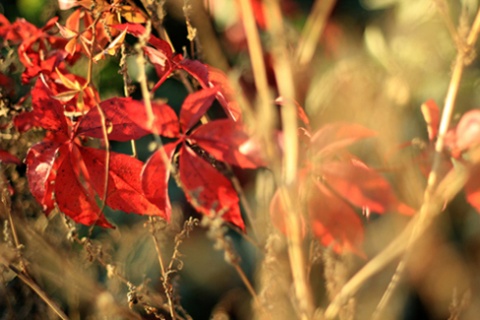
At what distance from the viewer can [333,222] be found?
2.48ft

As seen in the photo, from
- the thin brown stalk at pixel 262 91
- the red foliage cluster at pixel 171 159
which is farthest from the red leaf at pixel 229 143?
the thin brown stalk at pixel 262 91

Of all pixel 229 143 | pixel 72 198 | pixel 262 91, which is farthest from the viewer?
pixel 72 198

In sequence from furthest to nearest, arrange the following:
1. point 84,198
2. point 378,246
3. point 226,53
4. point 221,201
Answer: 1. point 226,53
2. point 378,246
3. point 84,198
4. point 221,201

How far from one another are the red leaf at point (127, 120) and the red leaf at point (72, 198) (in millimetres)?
49

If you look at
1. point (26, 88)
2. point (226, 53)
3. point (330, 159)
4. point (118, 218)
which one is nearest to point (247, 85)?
point (226, 53)

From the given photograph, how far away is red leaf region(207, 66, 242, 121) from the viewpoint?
0.73 metres

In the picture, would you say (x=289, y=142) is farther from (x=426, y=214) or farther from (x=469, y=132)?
(x=469, y=132)

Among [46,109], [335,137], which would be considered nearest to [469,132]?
[335,137]

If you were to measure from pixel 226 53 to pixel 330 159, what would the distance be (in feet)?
2.62

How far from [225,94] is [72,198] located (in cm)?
21

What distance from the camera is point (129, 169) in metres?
0.77

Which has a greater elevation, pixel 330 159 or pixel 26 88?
pixel 330 159

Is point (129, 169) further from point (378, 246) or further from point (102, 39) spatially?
point (378, 246)

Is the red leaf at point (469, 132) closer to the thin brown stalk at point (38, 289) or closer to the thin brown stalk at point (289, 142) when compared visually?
the thin brown stalk at point (289, 142)
